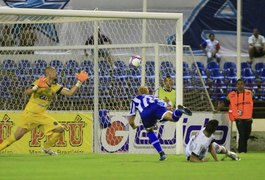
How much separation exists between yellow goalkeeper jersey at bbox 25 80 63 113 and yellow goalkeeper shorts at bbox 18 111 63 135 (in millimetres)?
113

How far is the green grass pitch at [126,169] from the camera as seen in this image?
14953mm

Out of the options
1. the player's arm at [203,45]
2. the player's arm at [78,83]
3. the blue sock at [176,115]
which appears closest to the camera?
the blue sock at [176,115]

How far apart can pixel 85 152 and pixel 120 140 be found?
979 mm

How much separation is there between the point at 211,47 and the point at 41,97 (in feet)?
33.6

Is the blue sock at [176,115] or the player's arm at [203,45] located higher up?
the player's arm at [203,45]

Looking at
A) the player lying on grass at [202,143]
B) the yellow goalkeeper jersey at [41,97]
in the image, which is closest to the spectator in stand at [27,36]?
the yellow goalkeeper jersey at [41,97]

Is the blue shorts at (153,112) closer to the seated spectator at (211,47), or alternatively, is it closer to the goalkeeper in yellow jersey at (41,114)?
the goalkeeper in yellow jersey at (41,114)

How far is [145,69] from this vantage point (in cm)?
2612

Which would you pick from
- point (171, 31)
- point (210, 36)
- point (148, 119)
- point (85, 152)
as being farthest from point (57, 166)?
point (210, 36)

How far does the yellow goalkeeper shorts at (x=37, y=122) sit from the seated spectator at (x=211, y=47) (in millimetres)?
9920

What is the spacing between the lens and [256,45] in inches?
1240

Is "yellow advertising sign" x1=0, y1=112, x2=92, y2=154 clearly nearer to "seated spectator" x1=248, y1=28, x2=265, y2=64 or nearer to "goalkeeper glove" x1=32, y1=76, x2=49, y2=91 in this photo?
"goalkeeper glove" x1=32, y1=76, x2=49, y2=91

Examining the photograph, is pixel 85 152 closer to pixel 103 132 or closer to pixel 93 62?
pixel 103 132

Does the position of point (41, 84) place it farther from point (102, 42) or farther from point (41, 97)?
point (102, 42)
